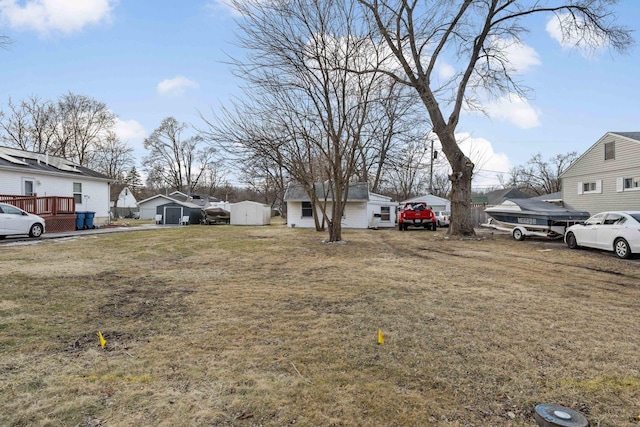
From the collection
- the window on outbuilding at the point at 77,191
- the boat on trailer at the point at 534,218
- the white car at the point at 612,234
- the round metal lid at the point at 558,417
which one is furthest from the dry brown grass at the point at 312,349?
the window on outbuilding at the point at 77,191

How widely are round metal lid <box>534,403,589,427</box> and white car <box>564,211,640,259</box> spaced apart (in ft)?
33.8

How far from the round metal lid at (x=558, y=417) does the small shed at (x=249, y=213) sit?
1126 inches

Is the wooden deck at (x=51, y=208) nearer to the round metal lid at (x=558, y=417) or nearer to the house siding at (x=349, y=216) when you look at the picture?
the house siding at (x=349, y=216)

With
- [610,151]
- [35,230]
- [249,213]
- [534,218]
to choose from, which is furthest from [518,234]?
[249,213]

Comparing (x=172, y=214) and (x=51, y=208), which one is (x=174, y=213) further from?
(x=51, y=208)

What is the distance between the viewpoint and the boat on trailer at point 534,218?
14203mm

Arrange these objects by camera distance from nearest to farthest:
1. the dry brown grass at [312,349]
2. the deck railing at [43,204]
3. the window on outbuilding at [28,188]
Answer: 1. the dry brown grass at [312,349]
2. the deck railing at [43,204]
3. the window on outbuilding at [28,188]

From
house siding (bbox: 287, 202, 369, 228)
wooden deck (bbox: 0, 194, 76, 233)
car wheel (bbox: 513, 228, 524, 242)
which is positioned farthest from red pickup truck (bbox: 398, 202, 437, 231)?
wooden deck (bbox: 0, 194, 76, 233)

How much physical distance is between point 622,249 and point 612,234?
588mm

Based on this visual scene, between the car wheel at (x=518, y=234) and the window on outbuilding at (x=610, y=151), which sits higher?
the window on outbuilding at (x=610, y=151)

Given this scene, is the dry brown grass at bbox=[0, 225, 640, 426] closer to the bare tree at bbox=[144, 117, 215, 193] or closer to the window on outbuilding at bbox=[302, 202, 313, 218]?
the window on outbuilding at bbox=[302, 202, 313, 218]

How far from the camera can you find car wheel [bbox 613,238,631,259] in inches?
394

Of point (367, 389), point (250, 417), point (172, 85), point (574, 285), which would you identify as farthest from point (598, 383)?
point (172, 85)

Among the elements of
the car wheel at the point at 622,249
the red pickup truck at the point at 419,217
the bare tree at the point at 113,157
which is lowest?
the car wheel at the point at 622,249
